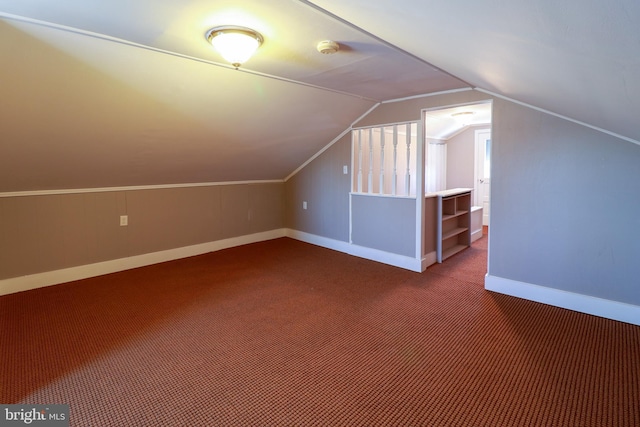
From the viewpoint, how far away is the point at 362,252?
4.66 metres

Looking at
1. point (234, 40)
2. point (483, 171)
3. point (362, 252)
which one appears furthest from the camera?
point (483, 171)

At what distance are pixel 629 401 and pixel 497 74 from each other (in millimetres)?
1979

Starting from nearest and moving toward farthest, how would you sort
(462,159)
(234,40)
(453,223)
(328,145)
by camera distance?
(234,40)
(328,145)
(453,223)
(462,159)

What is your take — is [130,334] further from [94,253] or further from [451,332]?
[451,332]

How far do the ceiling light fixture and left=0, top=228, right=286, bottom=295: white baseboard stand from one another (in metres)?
3.05

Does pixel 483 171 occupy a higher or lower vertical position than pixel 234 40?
lower

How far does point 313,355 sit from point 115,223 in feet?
9.77

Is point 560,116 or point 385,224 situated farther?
point 385,224

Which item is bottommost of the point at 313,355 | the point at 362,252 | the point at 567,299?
the point at 313,355

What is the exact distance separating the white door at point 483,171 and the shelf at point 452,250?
1969 mm

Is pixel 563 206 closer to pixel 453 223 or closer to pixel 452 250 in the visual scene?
pixel 452 250

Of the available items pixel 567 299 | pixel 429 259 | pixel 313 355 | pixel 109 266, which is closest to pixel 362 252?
pixel 429 259

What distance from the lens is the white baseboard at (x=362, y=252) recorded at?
4.12 meters

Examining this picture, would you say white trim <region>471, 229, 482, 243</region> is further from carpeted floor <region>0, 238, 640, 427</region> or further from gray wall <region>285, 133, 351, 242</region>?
gray wall <region>285, 133, 351, 242</region>
